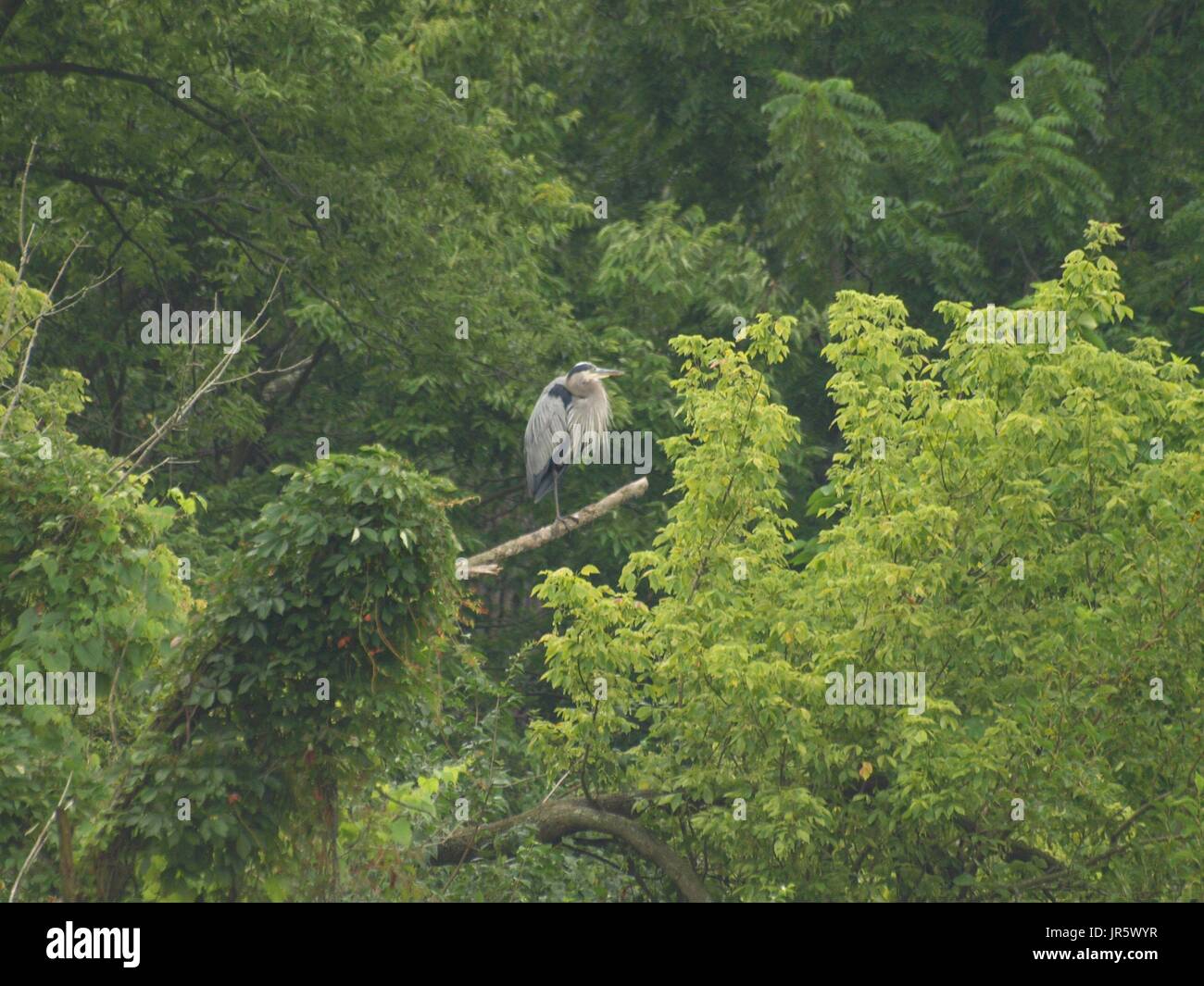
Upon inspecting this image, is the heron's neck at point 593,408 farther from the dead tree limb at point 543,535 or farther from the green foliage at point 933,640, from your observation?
the green foliage at point 933,640

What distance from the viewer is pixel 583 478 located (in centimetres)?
1586

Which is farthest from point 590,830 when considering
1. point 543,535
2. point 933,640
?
point 933,640

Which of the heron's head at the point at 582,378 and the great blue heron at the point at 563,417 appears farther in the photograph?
the heron's head at the point at 582,378

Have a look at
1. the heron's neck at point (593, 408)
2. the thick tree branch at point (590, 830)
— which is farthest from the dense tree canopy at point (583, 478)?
the heron's neck at point (593, 408)

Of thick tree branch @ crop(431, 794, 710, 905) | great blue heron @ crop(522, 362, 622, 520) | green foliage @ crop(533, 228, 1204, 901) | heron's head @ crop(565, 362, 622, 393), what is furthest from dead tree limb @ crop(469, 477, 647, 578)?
heron's head @ crop(565, 362, 622, 393)

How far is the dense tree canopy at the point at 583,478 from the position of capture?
7305 mm

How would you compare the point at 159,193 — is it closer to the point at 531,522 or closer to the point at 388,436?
the point at 388,436

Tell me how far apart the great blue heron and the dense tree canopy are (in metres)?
1.41

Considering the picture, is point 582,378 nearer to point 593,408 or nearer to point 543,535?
point 593,408

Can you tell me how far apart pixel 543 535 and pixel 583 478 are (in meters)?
6.23

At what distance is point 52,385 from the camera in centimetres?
1136

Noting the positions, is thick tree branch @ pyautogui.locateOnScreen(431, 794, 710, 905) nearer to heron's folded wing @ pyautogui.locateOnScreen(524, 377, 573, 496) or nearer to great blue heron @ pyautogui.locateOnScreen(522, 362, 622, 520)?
great blue heron @ pyautogui.locateOnScreen(522, 362, 622, 520)

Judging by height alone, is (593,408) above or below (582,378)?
below

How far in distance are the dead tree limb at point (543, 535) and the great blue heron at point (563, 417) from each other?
2.29 m
